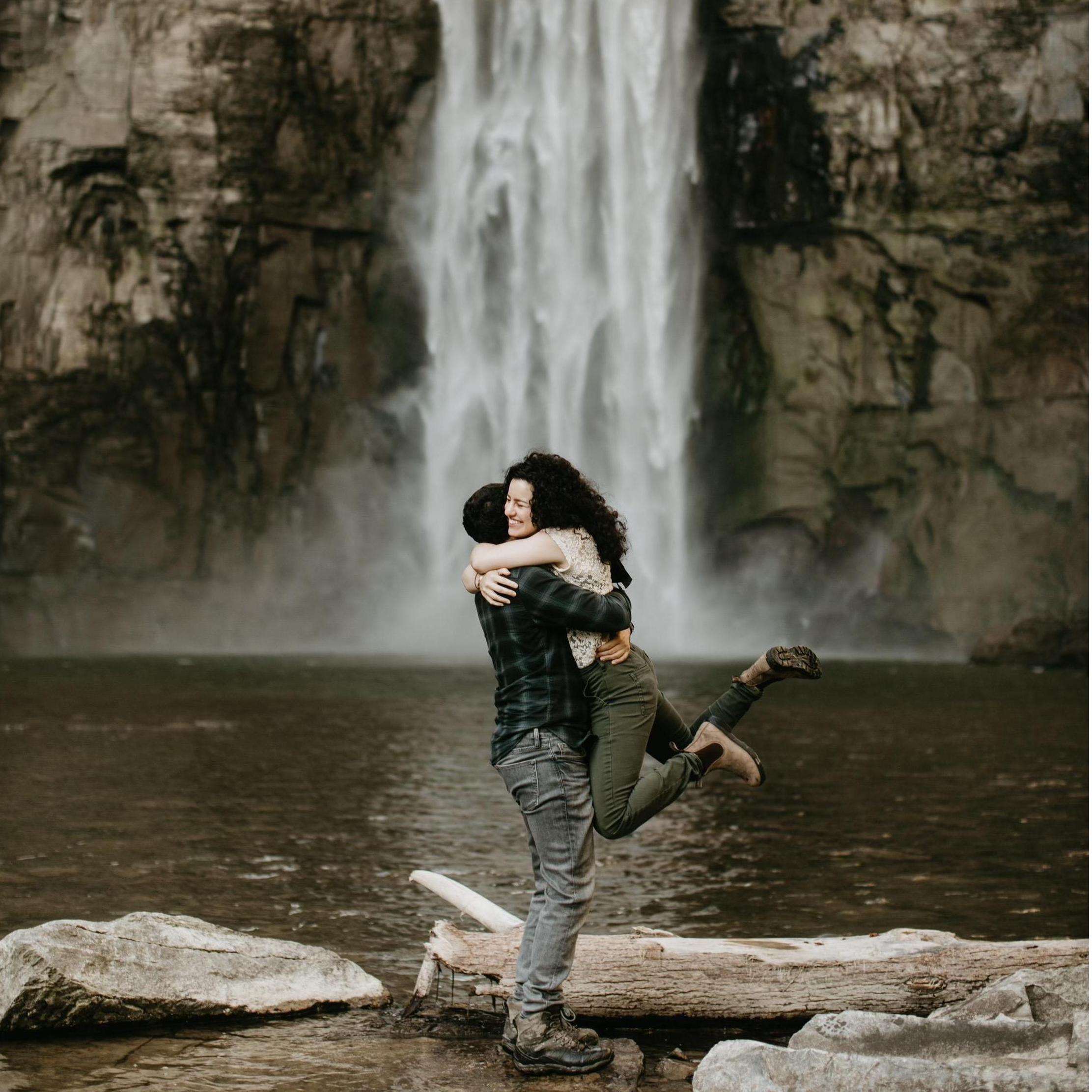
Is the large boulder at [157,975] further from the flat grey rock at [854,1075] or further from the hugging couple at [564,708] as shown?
the flat grey rock at [854,1075]

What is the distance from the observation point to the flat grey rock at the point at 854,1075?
4.25 m

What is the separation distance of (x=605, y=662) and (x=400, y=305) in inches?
1226

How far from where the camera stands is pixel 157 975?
5.48 metres

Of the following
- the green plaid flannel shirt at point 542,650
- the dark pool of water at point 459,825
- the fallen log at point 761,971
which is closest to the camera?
the green plaid flannel shirt at point 542,650

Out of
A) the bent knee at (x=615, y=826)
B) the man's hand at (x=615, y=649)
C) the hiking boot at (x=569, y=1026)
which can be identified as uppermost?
the man's hand at (x=615, y=649)

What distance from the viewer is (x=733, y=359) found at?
3606 centimetres

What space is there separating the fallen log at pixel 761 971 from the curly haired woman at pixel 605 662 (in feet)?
2.17

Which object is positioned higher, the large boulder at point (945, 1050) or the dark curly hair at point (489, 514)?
the dark curly hair at point (489, 514)

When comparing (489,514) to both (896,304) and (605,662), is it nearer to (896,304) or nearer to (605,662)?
(605,662)

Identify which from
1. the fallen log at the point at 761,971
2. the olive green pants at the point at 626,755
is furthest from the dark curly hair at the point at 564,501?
the fallen log at the point at 761,971

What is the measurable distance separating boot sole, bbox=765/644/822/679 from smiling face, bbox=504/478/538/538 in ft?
2.97

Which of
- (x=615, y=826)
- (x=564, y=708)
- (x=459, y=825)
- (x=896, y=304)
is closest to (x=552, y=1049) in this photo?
(x=615, y=826)

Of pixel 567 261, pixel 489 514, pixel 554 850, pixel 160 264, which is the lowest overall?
pixel 554 850

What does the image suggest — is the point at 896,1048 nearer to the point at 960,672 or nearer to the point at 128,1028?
the point at 128,1028
